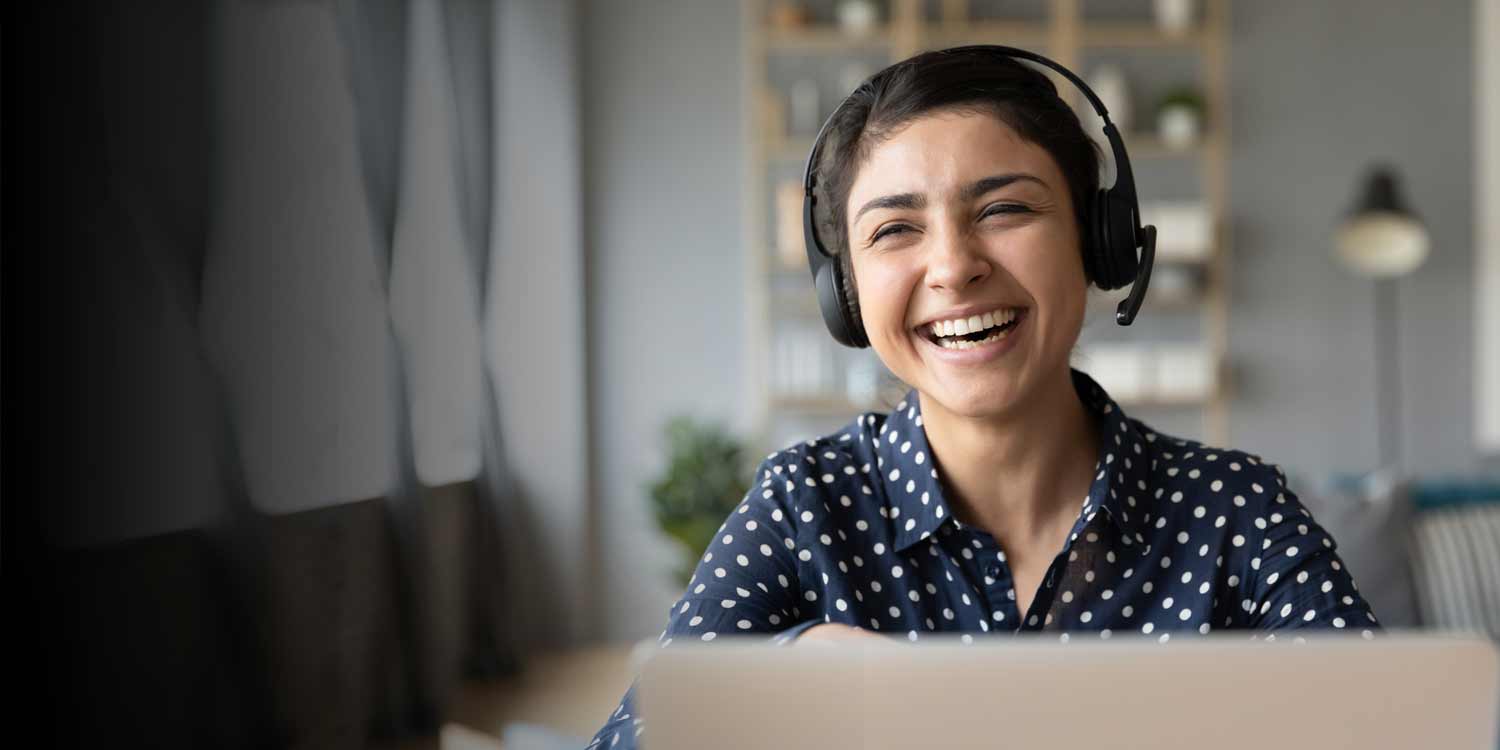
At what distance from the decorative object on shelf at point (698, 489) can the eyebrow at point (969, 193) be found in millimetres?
3367

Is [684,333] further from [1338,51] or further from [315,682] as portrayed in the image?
[315,682]

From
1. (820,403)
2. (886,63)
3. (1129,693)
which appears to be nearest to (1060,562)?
(1129,693)

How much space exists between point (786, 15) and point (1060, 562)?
3.95 meters

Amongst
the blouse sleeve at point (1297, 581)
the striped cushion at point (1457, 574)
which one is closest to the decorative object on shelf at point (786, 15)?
the striped cushion at point (1457, 574)

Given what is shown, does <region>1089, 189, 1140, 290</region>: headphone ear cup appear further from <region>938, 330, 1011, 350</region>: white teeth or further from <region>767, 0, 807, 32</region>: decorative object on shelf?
<region>767, 0, 807, 32</region>: decorative object on shelf

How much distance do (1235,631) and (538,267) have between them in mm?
3278

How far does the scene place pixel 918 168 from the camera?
1181mm

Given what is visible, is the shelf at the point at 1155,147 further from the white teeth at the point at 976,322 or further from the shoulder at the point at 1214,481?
the white teeth at the point at 976,322

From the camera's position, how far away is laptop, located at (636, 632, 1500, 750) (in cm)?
63

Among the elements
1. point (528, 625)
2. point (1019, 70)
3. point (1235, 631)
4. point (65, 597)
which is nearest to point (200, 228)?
point (65, 597)

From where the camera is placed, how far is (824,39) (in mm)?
4844

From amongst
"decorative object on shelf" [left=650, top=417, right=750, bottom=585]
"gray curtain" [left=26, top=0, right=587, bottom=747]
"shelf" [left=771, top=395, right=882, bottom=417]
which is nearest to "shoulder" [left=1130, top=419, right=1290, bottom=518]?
"gray curtain" [left=26, top=0, right=587, bottom=747]

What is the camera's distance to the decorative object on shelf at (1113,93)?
4.88 meters

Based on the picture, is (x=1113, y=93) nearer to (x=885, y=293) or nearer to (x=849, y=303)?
(x=849, y=303)
